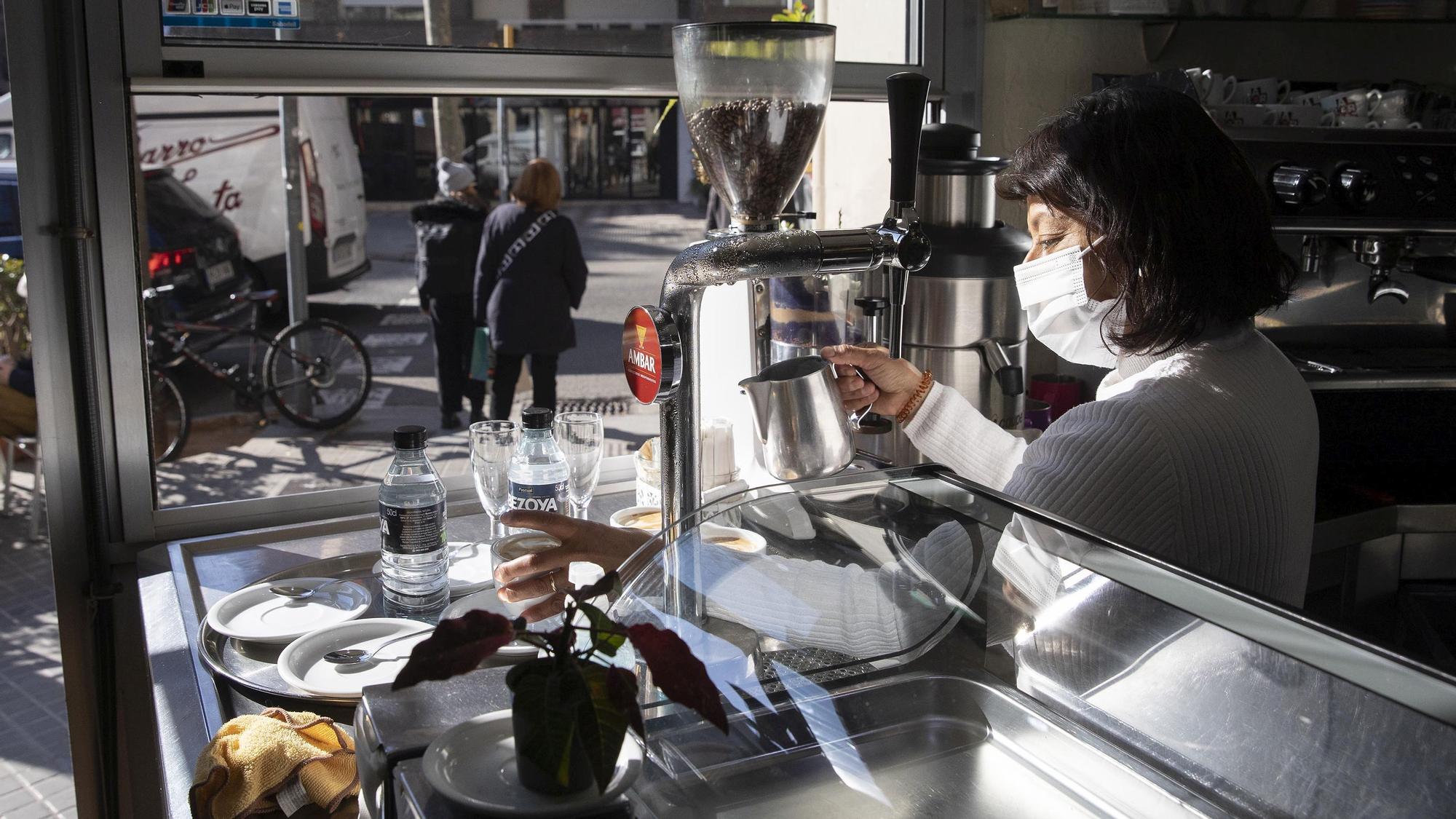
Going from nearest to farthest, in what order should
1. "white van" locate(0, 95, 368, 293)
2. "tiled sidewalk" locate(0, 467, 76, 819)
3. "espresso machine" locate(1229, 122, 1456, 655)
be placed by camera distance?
"espresso machine" locate(1229, 122, 1456, 655)
"tiled sidewalk" locate(0, 467, 76, 819)
"white van" locate(0, 95, 368, 293)

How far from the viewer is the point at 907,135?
3.93ft

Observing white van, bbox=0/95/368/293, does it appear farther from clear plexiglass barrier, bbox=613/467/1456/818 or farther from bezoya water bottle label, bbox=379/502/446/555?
clear plexiglass barrier, bbox=613/467/1456/818

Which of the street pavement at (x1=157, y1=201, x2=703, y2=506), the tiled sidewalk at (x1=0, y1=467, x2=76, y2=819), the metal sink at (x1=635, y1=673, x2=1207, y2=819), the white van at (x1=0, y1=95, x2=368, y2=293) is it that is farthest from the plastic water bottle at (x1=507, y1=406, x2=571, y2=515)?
the white van at (x1=0, y1=95, x2=368, y2=293)

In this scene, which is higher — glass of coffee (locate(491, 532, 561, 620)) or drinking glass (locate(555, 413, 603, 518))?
drinking glass (locate(555, 413, 603, 518))

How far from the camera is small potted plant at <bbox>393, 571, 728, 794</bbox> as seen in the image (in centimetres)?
55

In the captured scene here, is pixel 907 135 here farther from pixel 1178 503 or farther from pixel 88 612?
pixel 88 612

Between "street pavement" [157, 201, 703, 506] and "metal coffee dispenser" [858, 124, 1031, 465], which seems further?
"street pavement" [157, 201, 703, 506]

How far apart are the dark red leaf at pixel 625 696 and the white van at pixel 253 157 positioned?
285 inches

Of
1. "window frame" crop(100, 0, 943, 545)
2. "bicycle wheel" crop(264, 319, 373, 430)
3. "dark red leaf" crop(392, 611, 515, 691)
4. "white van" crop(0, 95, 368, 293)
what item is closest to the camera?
"dark red leaf" crop(392, 611, 515, 691)

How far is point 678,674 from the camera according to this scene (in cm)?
56

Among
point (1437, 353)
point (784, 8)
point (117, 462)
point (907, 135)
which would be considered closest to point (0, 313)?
point (117, 462)

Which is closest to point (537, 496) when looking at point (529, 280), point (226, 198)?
point (529, 280)

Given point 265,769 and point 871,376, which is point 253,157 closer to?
point 871,376

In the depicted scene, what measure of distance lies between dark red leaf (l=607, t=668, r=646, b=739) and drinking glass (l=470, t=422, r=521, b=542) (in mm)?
882
